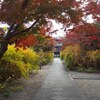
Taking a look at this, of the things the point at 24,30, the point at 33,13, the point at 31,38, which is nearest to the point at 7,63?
the point at 31,38

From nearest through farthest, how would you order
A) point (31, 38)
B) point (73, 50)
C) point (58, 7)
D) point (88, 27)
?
1. point (58, 7)
2. point (88, 27)
3. point (31, 38)
4. point (73, 50)

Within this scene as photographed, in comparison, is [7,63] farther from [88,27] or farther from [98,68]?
[98,68]

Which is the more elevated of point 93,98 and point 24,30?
point 24,30

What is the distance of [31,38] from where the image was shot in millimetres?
14586

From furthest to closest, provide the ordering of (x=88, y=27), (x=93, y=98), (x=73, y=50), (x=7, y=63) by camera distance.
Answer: (x=73, y=50) < (x=7, y=63) < (x=88, y=27) < (x=93, y=98)

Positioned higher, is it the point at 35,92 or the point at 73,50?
the point at 73,50

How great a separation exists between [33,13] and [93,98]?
4.10 meters

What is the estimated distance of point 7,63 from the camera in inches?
640


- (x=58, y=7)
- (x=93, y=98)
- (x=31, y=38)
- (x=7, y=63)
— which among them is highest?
(x=58, y=7)

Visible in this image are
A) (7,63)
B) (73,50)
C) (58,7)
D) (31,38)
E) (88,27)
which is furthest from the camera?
(73,50)

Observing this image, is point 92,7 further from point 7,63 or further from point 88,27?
point 7,63

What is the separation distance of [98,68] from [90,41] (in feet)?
8.51

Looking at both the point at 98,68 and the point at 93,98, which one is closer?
the point at 93,98

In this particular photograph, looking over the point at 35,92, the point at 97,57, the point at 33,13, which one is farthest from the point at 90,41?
the point at 33,13
